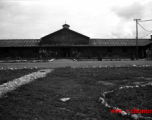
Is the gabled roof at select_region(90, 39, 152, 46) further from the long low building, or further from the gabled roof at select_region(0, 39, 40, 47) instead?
the gabled roof at select_region(0, 39, 40, 47)

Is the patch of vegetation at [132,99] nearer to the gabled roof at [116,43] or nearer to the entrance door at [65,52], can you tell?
the gabled roof at [116,43]

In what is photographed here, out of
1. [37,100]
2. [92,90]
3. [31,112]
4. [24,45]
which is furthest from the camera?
[24,45]

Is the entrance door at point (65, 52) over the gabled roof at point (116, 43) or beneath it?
beneath

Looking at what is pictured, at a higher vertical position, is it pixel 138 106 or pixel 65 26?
pixel 65 26

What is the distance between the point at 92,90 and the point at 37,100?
2015 millimetres

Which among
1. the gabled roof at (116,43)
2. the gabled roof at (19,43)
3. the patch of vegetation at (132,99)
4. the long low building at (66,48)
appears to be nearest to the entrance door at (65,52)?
the long low building at (66,48)

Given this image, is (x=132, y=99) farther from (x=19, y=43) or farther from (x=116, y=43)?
(x=19, y=43)

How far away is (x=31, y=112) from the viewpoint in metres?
3.41

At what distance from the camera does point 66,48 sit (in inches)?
1401

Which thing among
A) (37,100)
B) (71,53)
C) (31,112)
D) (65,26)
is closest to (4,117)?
(31,112)

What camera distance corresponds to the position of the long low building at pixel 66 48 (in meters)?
34.6

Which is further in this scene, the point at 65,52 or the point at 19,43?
the point at 19,43

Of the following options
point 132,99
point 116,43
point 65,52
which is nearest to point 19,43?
point 65,52

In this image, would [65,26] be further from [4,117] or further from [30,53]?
[4,117]
